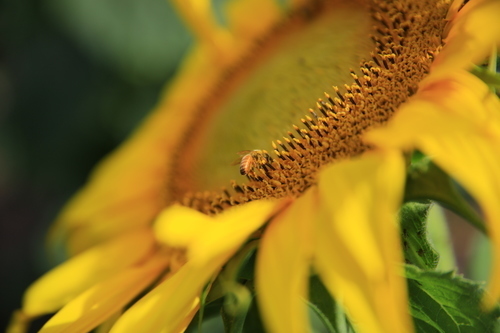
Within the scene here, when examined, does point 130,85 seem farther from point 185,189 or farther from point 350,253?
point 350,253

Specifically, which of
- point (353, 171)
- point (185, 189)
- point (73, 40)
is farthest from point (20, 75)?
point (353, 171)

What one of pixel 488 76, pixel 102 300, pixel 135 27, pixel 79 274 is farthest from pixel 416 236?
pixel 135 27

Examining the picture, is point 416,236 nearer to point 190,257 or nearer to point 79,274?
point 190,257

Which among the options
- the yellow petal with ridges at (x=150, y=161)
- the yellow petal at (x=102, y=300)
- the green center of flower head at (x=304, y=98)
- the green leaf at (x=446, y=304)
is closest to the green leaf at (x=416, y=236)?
the green leaf at (x=446, y=304)

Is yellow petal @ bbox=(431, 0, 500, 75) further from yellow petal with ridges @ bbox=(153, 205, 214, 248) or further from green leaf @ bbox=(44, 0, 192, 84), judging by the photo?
green leaf @ bbox=(44, 0, 192, 84)

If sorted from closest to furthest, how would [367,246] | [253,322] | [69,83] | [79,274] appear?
[367,246]
[253,322]
[79,274]
[69,83]

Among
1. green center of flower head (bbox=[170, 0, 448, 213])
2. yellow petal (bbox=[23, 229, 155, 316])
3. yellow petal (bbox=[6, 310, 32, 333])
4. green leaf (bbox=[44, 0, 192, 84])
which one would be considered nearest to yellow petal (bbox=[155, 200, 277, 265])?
green center of flower head (bbox=[170, 0, 448, 213])

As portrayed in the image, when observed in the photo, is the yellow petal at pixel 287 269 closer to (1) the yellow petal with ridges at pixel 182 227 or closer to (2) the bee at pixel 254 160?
(1) the yellow petal with ridges at pixel 182 227
